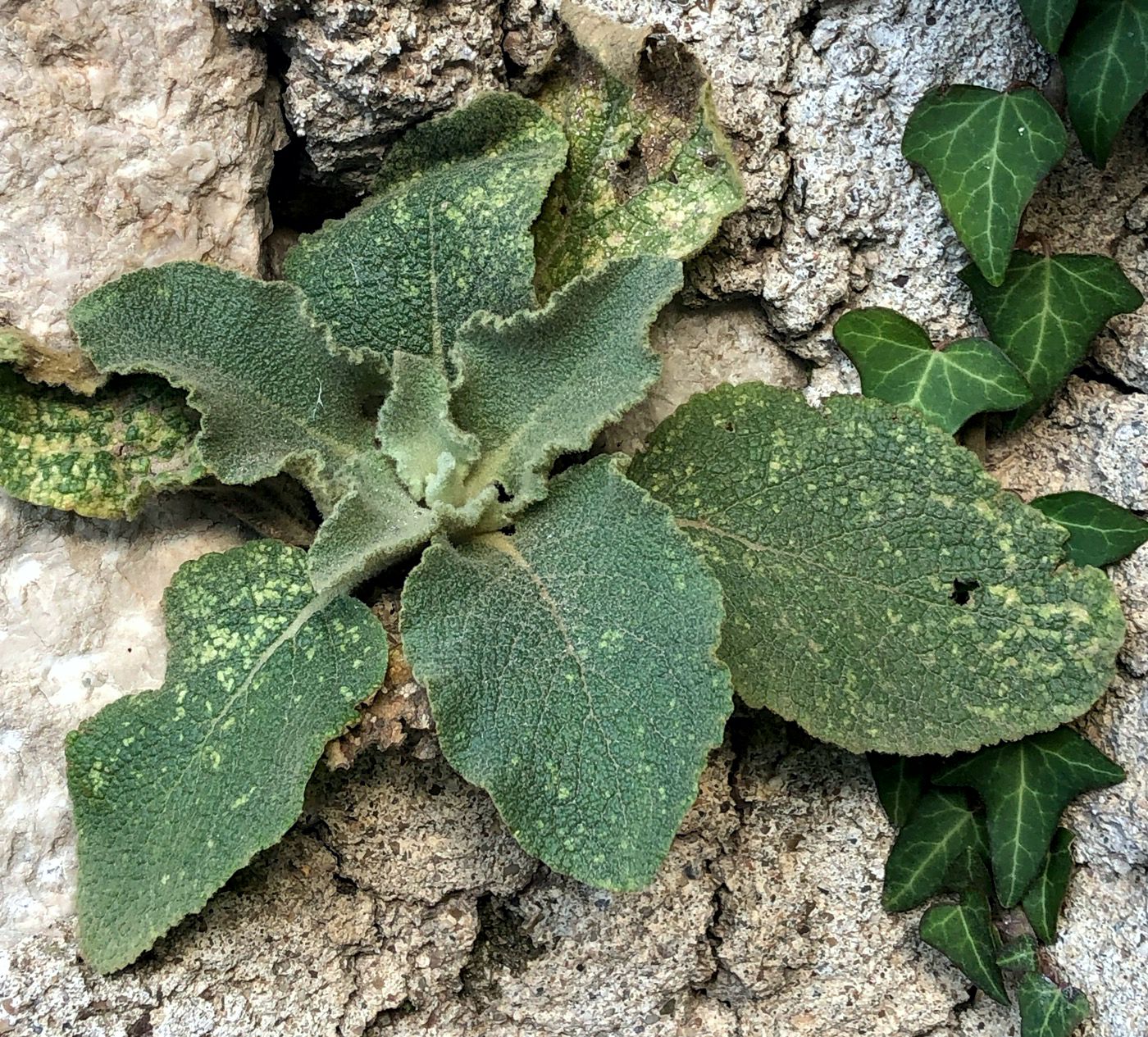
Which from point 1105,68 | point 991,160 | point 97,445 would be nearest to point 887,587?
point 991,160

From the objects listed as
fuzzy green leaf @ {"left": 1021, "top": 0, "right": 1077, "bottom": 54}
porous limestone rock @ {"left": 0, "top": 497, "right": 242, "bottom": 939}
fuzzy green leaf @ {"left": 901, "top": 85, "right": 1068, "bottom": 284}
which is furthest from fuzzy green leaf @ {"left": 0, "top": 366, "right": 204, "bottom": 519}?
fuzzy green leaf @ {"left": 1021, "top": 0, "right": 1077, "bottom": 54}

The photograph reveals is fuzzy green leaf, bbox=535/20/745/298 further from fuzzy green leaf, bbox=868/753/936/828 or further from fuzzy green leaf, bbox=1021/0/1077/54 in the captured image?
fuzzy green leaf, bbox=868/753/936/828

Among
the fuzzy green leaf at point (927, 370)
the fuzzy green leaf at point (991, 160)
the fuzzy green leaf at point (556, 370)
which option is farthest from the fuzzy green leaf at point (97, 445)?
the fuzzy green leaf at point (991, 160)

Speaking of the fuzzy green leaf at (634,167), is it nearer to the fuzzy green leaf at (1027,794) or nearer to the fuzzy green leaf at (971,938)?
the fuzzy green leaf at (1027,794)

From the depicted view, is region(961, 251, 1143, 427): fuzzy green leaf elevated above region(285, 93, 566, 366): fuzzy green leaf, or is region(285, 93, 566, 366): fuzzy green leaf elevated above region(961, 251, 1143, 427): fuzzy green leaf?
region(285, 93, 566, 366): fuzzy green leaf

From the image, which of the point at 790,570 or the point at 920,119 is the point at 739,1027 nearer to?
the point at 790,570

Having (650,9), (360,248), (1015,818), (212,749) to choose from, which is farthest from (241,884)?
(650,9)
